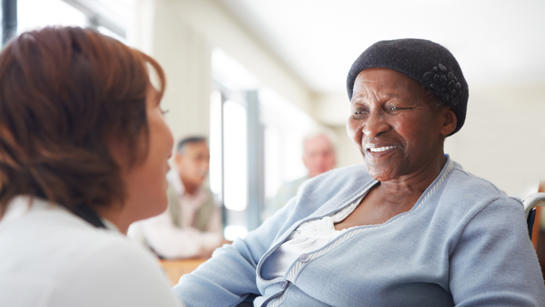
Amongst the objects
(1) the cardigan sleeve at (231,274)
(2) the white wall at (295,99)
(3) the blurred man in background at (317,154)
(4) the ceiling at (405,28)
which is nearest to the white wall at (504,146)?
(2) the white wall at (295,99)

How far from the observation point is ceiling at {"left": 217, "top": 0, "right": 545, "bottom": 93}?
5797mm

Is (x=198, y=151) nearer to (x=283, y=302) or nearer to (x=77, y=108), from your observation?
(x=283, y=302)

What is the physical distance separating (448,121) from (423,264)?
1.26ft

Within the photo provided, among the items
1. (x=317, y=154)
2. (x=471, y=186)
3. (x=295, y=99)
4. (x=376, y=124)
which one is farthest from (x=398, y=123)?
(x=295, y=99)

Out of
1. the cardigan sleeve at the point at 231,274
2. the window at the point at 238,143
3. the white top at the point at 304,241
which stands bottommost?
the window at the point at 238,143

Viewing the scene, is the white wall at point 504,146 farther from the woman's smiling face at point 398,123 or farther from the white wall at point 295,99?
the woman's smiling face at point 398,123

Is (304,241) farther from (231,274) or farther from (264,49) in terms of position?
(264,49)

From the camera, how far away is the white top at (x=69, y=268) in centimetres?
53

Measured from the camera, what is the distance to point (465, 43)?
692 cm

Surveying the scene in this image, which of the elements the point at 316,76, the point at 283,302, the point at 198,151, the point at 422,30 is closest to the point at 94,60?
the point at 283,302

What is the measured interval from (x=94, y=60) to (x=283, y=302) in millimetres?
734

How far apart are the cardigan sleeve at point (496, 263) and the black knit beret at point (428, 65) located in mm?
279

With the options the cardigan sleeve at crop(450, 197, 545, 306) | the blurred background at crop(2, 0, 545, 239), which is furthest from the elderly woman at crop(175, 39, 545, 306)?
the blurred background at crop(2, 0, 545, 239)

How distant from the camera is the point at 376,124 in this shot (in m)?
1.23
